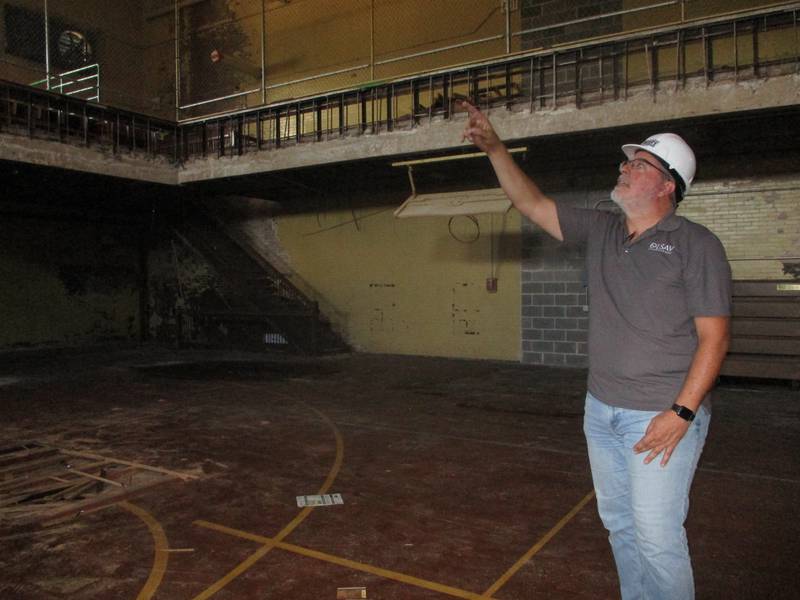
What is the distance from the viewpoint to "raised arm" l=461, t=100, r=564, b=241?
7.48 ft

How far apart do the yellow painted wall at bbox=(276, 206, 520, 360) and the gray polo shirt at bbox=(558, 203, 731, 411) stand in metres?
9.00

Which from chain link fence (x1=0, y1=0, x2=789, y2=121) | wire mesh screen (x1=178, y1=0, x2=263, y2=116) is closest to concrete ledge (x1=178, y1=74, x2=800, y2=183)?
chain link fence (x1=0, y1=0, x2=789, y2=121)

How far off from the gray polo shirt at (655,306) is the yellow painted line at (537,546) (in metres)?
1.24

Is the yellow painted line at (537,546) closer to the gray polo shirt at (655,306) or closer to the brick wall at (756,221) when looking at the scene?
the gray polo shirt at (655,306)

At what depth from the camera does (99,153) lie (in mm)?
9969

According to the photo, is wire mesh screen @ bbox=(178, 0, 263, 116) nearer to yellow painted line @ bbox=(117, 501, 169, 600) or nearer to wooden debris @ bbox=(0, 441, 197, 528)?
wooden debris @ bbox=(0, 441, 197, 528)

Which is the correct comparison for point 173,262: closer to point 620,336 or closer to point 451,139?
point 451,139

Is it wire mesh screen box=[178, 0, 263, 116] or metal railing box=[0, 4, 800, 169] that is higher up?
wire mesh screen box=[178, 0, 263, 116]

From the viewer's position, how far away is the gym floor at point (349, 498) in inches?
114

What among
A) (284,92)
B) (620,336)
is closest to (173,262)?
(284,92)

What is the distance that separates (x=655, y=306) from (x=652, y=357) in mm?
161

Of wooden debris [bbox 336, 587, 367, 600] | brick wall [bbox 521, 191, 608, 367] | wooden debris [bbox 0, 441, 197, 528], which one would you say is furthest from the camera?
brick wall [bbox 521, 191, 608, 367]

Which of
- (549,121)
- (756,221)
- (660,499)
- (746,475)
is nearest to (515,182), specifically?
(660,499)

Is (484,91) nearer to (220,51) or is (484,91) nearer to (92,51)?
(220,51)
